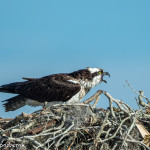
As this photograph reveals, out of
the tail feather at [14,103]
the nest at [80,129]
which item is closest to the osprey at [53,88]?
the tail feather at [14,103]

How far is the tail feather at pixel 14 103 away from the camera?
9.59 meters

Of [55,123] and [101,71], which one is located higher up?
[101,71]

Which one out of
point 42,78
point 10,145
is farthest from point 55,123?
point 42,78

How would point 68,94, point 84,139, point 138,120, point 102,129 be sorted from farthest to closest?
point 68,94 < point 138,120 < point 84,139 < point 102,129

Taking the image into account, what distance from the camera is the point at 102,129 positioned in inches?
221

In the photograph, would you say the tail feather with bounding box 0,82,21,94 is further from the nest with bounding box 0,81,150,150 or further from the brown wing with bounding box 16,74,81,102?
the nest with bounding box 0,81,150,150

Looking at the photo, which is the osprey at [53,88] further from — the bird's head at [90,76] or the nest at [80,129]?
the nest at [80,129]

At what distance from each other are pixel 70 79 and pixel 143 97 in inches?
129

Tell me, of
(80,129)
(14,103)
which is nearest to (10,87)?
(14,103)

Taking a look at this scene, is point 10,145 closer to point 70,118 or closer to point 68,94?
point 70,118

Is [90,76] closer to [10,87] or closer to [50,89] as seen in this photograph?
[50,89]

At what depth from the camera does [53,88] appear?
31.1ft

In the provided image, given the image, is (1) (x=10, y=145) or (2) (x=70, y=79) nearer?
(1) (x=10, y=145)

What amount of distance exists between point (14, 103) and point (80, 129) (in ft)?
13.3
